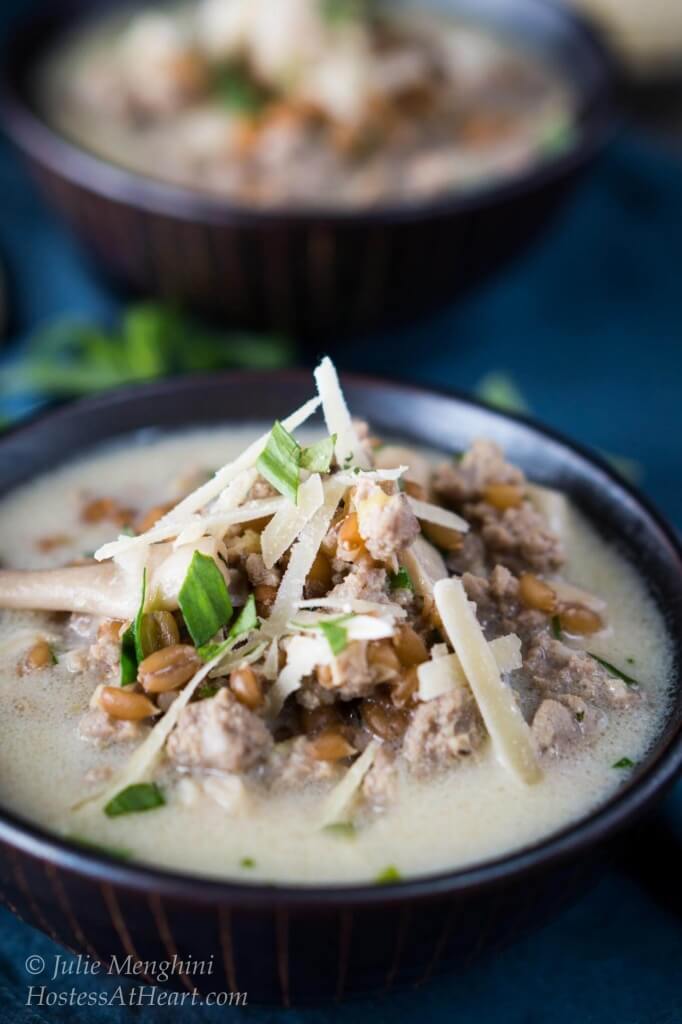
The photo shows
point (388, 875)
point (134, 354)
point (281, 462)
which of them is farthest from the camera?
point (134, 354)

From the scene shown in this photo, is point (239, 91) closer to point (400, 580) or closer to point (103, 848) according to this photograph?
point (400, 580)

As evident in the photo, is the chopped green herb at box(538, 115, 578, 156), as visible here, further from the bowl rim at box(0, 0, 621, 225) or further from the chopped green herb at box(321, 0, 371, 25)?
the chopped green herb at box(321, 0, 371, 25)

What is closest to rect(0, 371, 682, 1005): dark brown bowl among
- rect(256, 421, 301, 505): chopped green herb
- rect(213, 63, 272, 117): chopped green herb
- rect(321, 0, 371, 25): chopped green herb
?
rect(256, 421, 301, 505): chopped green herb

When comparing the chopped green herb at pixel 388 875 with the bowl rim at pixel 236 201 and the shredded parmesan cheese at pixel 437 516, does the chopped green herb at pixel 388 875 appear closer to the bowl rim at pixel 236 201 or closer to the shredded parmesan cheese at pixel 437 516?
the shredded parmesan cheese at pixel 437 516

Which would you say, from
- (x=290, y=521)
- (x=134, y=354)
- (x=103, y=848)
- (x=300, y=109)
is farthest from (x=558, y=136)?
(x=103, y=848)

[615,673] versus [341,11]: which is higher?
[341,11]

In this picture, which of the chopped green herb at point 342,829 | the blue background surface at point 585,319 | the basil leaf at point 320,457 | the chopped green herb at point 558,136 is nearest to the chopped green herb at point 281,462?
the basil leaf at point 320,457
